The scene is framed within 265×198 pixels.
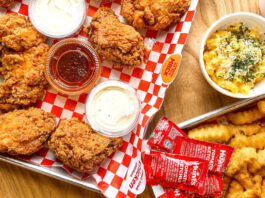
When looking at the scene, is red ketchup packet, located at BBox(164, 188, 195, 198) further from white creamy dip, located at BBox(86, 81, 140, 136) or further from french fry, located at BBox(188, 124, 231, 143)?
white creamy dip, located at BBox(86, 81, 140, 136)

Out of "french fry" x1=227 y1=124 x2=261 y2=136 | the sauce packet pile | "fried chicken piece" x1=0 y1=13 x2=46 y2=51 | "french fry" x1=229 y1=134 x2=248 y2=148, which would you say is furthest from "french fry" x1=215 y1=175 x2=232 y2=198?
"fried chicken piece" x1=0 y1=13 x2=46 y2=51

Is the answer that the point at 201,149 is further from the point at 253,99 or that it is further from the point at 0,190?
the point at 0,190

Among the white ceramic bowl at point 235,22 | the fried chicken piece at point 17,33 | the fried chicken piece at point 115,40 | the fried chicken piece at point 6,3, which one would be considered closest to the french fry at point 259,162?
the white ceramic bowl at point 235,22

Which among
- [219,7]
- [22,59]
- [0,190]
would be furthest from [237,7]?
[0,190]

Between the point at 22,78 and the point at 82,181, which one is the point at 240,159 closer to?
the point at 82,181

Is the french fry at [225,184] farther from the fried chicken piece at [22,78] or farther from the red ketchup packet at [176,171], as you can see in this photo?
the fried chicken piece at [22,78]

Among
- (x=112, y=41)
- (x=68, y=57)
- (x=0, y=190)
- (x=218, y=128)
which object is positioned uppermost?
(x=112, y=41)
